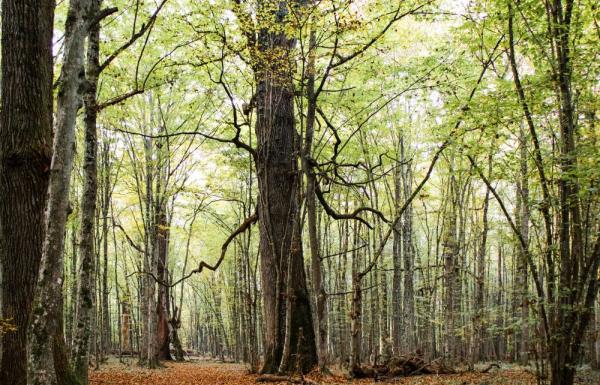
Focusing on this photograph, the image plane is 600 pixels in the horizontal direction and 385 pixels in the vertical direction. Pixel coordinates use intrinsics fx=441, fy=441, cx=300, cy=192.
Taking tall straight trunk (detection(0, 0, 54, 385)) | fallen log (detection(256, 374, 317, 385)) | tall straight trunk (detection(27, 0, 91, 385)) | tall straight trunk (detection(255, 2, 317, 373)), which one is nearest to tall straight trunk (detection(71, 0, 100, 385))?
tall straight trunk (detection(0, 0, 54, 385))

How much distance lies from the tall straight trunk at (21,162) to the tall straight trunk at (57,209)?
5.60ft

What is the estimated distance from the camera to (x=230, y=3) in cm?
762

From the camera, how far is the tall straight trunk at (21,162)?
5.09 m

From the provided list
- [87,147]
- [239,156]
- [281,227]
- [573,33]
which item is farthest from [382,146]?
[87,147]

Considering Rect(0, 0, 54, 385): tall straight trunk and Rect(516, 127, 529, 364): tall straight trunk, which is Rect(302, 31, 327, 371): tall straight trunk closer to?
Rect(516, 127, 529, 364): tall straight trunk

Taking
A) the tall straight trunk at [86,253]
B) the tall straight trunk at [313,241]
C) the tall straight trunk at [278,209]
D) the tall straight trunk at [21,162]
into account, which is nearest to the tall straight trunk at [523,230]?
the tall straight trunk at [313,241]

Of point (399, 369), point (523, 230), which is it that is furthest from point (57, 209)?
point (523, 230)

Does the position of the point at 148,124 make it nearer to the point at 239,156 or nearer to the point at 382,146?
the point at 239,156

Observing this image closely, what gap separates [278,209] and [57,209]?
534 centimetres

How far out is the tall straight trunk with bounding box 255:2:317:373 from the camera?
804cm

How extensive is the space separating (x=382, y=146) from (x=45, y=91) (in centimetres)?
1138

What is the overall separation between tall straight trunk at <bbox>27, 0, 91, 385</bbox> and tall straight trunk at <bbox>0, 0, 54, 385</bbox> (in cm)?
171

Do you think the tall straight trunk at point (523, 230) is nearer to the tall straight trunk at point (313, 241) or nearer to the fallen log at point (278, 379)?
the tall straight trunk at point (313, 241)

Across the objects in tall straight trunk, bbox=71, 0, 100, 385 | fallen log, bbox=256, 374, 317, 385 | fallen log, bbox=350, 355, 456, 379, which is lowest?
fallen log, bbox=350, 355, 456, 379
